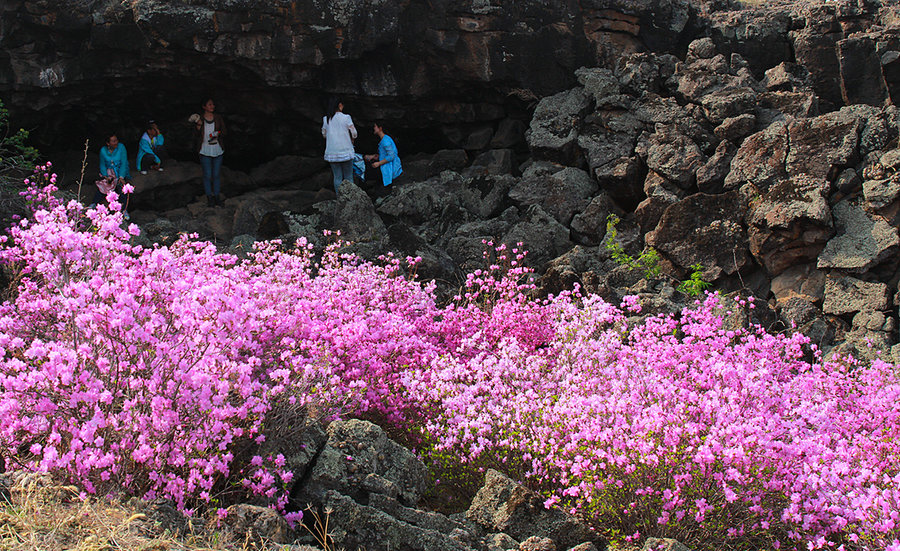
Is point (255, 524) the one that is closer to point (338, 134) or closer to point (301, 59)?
point (338, 134)

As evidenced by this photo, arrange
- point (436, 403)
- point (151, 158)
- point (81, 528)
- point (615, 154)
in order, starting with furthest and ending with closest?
point (151, 158) < point (615, 154) < point (436, 403) < point (81, 528)

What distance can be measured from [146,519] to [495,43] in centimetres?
1028

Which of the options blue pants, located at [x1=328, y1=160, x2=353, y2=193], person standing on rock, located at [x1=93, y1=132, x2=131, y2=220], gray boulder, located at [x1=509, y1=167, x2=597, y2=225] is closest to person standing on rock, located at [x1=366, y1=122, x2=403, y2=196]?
blue pants, located at [x1=328, y1=160, x2=353, y2=193]

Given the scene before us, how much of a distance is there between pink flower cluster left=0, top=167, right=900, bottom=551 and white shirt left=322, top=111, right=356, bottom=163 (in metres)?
5.48

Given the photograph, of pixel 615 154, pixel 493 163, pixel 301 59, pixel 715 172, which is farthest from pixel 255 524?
pixel 493 163

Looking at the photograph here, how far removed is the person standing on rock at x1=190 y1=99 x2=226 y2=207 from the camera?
12484mm

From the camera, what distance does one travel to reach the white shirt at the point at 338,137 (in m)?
11.9

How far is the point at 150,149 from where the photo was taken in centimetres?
1276

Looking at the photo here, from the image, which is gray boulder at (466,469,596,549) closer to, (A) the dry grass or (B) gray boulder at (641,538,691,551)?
(B) gray boulder at (641,538,691,551)

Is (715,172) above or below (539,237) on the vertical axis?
above

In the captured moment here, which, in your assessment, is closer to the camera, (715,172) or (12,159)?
(715,172)

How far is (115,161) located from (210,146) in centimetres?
150

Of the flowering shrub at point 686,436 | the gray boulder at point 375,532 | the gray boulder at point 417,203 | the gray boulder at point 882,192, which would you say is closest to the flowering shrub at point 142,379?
the gray boulder at point 375,532

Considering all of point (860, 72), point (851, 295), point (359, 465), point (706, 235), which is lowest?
point (359, 465)
